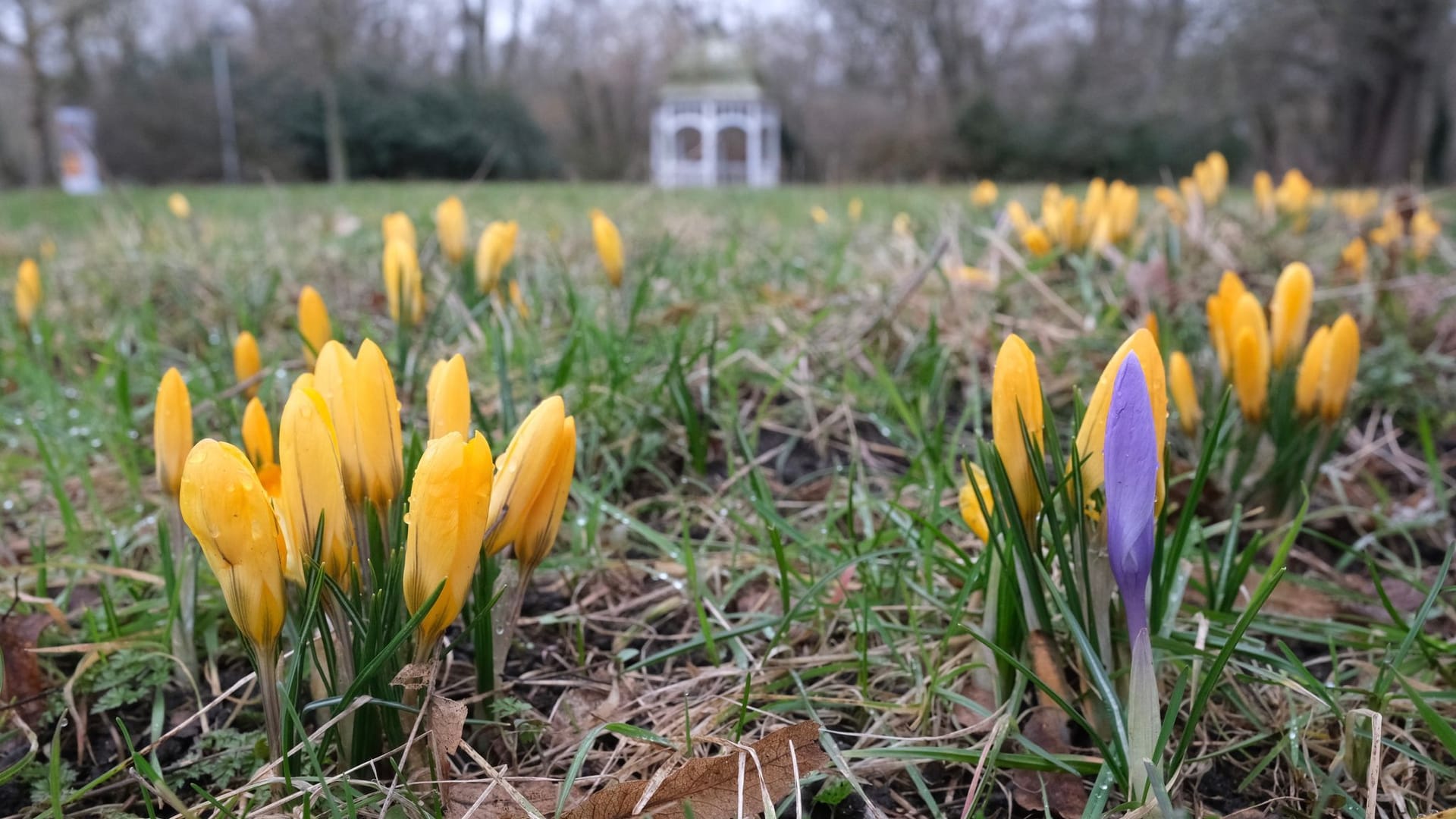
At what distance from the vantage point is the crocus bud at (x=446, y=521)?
32.3 inches

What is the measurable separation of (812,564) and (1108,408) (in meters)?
0.56

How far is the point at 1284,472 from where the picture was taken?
1526 mm

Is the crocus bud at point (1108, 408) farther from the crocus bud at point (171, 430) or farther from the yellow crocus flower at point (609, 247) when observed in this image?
the yellow crocus flower at point (609, 247)

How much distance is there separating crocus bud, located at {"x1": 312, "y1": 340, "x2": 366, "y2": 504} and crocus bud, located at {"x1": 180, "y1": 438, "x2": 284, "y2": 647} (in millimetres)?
91

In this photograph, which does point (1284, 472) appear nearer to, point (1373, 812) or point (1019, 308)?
point (1373, 812)

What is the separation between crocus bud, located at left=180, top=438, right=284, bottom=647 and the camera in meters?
0.81

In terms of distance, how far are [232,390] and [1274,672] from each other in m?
1.56

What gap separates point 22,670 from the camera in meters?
1.14

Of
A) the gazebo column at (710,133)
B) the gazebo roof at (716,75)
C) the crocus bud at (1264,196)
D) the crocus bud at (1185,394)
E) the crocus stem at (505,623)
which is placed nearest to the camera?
the crocus stem at (505,623)

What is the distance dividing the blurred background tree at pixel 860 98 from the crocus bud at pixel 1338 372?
587 inches

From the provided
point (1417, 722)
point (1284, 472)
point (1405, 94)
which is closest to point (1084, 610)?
point (1417, 722)

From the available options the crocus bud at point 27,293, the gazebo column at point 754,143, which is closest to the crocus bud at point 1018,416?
the crocus bud at point 27,293

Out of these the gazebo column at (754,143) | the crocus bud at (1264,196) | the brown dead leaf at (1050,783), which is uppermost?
the gazebo column at (754,143)

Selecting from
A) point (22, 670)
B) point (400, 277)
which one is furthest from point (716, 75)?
point (22, 670)
